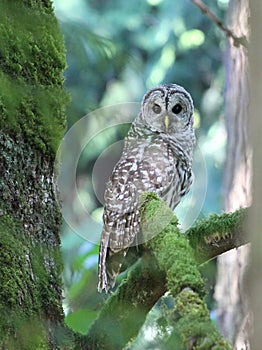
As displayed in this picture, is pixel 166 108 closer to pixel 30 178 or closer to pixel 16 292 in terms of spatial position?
pixel 30 178

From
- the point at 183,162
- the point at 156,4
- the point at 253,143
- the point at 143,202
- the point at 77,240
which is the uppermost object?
the point at 156,4

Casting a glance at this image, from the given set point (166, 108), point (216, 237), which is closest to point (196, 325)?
point (216, 237)

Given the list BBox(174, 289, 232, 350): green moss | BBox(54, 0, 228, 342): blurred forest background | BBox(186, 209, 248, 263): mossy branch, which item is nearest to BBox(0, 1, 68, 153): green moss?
BBox(186, 209, 248, 263): mossy branch

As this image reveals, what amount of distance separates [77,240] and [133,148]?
2.64 metres

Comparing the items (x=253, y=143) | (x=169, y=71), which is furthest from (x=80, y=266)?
(x=169, y=71)

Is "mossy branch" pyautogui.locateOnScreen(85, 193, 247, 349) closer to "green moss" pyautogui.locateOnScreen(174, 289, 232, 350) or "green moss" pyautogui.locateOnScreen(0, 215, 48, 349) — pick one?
"green moss" pyautogui.locateOnScreen(0, 215, 48, 349)

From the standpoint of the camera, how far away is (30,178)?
Result: 213 centimetres

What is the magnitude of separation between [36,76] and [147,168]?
3.88 feet

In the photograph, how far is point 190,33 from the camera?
7031 mm

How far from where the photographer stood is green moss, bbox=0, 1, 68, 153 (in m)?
1.93

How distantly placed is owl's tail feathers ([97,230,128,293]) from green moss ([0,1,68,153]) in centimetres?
89

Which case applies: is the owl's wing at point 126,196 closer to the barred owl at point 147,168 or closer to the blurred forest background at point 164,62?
the barred owl at point 147,168

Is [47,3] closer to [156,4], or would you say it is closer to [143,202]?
[143,202]

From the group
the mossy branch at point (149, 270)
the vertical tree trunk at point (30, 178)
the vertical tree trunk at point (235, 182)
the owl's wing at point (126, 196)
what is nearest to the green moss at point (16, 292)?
the vertical tree trunk at point (30, 178)
